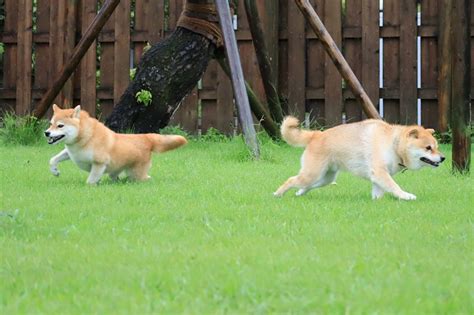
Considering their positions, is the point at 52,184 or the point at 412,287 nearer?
the point at 412,287

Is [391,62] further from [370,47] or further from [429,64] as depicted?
[429,64]

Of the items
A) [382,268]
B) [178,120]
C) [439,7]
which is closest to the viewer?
[382,268]

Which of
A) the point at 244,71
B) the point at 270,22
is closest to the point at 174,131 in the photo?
the point at 244,71

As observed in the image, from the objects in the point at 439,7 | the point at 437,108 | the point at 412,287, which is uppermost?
the point at 439,7

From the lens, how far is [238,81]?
368 inches

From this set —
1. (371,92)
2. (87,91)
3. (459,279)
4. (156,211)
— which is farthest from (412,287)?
(87,91)

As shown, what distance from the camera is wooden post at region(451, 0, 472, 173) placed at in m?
7.90

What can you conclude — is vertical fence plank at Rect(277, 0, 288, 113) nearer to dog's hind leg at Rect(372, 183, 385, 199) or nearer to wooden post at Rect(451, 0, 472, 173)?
wooden post at Rect(451, 0, 472, 173)

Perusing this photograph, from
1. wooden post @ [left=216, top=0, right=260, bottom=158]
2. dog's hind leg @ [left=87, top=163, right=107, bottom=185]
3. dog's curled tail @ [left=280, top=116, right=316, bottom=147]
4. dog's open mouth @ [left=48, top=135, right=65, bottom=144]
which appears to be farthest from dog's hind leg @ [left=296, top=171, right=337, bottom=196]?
wooden post @ [left=216, top=0, right=260, bottom=158]

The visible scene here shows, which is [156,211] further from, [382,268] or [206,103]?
Result: [206,103]

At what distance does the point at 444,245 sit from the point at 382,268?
0.74 meters

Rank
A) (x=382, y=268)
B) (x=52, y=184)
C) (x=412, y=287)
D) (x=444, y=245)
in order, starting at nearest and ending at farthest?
(x=412, y=287) < (x=382, y=268) < (x=444, y=245) < (x=52, y=184)

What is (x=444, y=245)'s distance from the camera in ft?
14.5

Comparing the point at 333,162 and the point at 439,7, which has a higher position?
the point at 439,7
